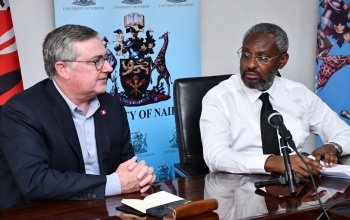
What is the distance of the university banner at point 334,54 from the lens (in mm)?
4296

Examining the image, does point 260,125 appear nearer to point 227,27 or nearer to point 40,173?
point 40,173

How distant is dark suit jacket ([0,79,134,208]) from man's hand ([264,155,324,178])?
0.72m

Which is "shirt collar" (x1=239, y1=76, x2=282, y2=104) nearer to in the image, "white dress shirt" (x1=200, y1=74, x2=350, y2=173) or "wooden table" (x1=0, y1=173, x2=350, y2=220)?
"white dress shirt" (x1=200, y1=74, x2=350, y2=173)

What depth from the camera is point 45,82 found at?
2439 mm

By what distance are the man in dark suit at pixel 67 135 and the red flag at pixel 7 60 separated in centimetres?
73

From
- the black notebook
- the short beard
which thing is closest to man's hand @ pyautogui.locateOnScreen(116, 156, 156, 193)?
the black notebook

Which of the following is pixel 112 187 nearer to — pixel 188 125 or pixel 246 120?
pixel 188 125

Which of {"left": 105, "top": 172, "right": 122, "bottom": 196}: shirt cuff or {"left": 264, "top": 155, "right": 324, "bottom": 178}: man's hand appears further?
{"left": 264, "top": 155, "right": 324, "bottom": 178}: man's hand

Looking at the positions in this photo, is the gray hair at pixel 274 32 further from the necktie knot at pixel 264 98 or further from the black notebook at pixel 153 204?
the black notebook at pixel 153 204

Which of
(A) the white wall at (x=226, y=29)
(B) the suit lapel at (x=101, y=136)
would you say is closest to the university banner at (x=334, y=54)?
(A) the white wall at (x=226, y=29)

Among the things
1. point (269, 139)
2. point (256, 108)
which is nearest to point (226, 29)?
point (256, 108)

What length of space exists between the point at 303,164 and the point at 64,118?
40.9 inches

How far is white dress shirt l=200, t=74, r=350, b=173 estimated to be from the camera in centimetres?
263

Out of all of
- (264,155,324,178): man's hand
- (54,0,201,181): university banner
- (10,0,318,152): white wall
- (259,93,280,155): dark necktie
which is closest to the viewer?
(264,155,324,178): man's hand
